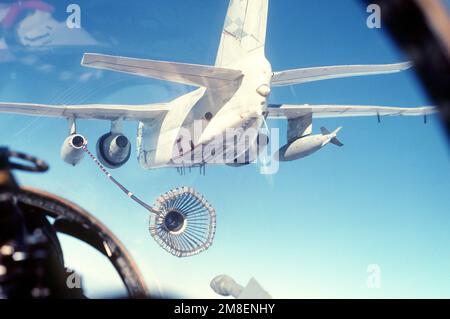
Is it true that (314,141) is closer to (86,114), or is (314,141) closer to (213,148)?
(213,148)

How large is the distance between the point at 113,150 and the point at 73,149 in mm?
1259

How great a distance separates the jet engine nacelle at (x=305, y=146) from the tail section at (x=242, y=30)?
6.46 ft

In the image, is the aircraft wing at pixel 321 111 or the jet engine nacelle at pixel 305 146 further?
the aircraft wing at pixel 321 111

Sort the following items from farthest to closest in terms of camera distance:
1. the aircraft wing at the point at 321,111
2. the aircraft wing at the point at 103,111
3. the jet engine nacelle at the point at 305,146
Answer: the aircraft wing at the point at 321,111, the aircraft wing at the point at 103,111, the jet engine nacelle at the point at 305,146

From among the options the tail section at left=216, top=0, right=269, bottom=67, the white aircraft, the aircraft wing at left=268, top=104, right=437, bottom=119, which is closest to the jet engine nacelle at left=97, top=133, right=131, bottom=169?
the white aircraft

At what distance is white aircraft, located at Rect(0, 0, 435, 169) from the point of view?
8336mm

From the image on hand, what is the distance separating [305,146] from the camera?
9586 mm

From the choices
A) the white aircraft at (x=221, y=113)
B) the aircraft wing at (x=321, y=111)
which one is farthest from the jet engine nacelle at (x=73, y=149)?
the aircraft wing at (x=321, y=111)

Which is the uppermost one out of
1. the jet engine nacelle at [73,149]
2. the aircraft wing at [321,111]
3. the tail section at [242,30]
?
the tail section at [242,30]

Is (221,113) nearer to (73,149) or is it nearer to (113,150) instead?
(113,150)

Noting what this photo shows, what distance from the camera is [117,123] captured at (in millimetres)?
10688

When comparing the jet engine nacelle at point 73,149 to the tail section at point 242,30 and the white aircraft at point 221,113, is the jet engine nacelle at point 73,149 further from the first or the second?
the tail section at point 242,30

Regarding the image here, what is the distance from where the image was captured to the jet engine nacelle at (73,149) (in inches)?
276

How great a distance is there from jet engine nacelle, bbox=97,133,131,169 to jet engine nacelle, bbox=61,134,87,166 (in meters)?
0.37
